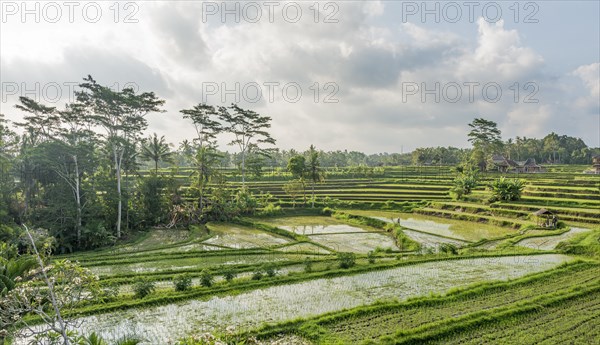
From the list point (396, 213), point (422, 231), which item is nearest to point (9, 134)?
point (422, 231)

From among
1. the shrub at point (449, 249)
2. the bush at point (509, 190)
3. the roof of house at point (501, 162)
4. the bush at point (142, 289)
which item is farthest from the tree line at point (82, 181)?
the roof of house at point (501, 162)

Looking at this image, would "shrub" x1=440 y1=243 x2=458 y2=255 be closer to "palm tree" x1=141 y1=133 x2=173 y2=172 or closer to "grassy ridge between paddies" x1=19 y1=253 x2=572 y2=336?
"grassy ridge between paddies" x1=19 y1=253 x2=572 y2=336

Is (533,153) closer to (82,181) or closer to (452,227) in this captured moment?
(452,227)

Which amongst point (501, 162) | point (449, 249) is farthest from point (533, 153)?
point (449, 249)

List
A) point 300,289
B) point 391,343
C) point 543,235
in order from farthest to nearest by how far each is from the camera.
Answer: point 543,235 < point 300,289 < point 391,343

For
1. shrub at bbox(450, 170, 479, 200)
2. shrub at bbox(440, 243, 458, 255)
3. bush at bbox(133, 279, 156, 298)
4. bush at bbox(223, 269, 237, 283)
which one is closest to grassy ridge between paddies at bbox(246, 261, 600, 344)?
bush at bbox(223, 269, 237, 283)

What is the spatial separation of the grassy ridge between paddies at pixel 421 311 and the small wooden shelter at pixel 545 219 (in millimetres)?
11138

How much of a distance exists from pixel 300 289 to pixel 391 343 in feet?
15.0

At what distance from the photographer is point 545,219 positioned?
23.1 meters

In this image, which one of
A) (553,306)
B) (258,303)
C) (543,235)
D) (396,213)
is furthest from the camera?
(396,213)

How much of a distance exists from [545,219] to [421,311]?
1865cm

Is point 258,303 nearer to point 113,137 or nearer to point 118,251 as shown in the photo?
point 118,251

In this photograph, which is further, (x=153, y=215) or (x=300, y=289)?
(x=153, y=215)

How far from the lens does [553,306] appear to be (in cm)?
973
